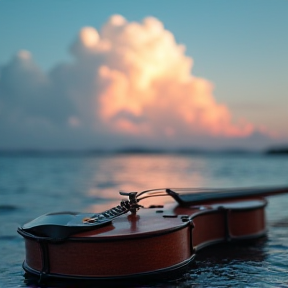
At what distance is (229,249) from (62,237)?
263 cm

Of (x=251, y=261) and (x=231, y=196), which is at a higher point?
(x=231, y=196)

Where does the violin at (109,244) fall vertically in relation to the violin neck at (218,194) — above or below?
below

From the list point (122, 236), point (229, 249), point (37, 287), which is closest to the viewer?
point (122, 236)

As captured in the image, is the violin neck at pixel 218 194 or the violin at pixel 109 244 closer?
the violin at pixel 109 244

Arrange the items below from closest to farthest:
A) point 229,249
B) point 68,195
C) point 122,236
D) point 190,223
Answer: point 122,236 → point 190,223 → point 229,249 → point 68,195

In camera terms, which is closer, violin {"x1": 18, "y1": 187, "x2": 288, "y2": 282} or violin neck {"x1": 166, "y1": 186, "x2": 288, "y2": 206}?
violin {"x1": 18, "y1": 187, "x2": 288, "y2": 282}

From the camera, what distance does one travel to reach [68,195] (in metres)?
15.2

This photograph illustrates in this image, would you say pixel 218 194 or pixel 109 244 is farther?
pixel 218 194

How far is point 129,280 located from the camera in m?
4.36

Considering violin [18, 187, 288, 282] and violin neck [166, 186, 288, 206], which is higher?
violin neck [166, 186, 288, 206]

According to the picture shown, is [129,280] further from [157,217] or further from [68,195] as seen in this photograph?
[68,195]

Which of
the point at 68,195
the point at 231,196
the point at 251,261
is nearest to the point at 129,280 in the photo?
the point at 251,261

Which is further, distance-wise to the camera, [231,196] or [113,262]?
[231,196]

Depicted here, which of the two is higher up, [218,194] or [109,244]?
[218,194]
